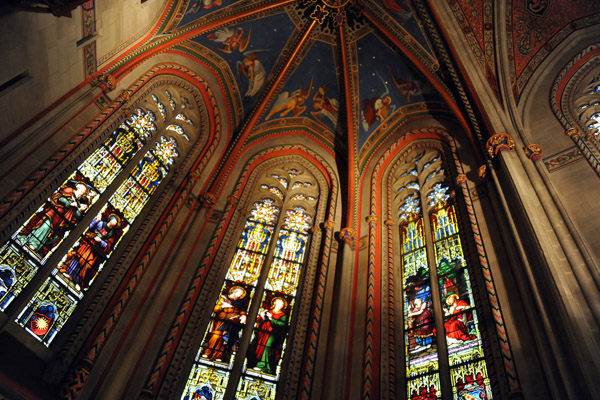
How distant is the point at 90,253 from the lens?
7.08m

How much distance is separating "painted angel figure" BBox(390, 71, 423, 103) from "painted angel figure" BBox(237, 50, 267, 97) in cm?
341

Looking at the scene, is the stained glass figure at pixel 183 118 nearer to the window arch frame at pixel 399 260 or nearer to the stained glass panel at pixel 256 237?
the stained glass panel at pixel 256 237

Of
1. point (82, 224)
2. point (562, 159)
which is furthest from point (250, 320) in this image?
point (562, 159)

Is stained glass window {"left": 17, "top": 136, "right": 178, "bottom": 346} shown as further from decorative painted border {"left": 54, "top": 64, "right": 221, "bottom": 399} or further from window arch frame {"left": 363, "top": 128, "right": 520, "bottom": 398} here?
window arch frame {"left": 363, "top": 128, "right": 520, "bottom": 398}

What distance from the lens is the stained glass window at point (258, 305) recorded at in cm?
716

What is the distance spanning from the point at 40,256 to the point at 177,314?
229 cm

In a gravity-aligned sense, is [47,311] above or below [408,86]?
below

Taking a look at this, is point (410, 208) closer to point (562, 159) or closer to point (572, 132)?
point (562, 159)

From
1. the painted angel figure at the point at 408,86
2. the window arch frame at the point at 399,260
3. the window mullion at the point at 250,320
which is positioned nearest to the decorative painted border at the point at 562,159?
the window arch frame at the point at 399,260

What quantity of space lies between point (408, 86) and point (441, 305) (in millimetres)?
6034

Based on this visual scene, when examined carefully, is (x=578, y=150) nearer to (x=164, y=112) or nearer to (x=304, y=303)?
(x=304, y=303)

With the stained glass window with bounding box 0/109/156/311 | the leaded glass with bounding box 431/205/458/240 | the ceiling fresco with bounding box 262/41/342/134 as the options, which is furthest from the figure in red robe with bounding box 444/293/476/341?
the ceiling fresco with bounding box 262/41/342/134

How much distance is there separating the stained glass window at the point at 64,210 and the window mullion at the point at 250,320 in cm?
324

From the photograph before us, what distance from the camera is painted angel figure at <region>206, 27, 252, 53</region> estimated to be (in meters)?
10.8
